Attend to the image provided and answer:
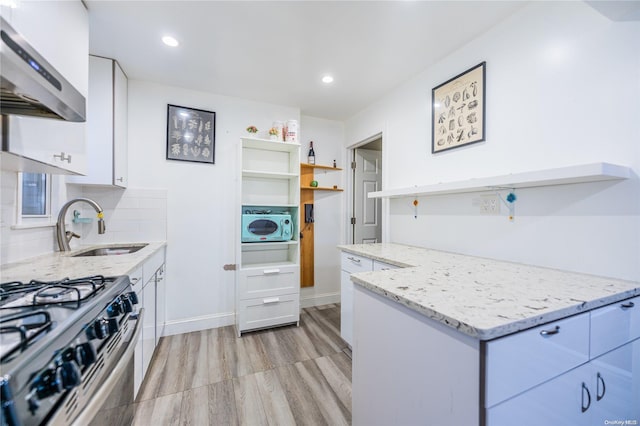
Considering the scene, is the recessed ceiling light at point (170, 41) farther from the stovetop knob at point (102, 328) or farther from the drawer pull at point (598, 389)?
the drawer pull at point (598, 389)

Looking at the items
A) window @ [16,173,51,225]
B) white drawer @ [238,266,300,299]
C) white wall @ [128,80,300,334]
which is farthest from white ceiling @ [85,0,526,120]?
white drawer @ [238,266,300,299]

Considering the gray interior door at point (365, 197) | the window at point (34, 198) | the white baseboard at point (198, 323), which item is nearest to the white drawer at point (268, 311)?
the white baseboard at point (198, 323)

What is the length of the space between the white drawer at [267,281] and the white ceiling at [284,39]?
1.88 metres

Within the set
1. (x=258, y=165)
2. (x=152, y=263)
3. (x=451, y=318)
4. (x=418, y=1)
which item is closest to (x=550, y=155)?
(x=418, y=1)

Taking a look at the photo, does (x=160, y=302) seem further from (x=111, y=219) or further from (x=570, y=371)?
(x=570, y=371)

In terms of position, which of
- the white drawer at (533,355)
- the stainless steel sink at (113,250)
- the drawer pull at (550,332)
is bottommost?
the white drawer at (533,355)

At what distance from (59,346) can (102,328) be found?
0.18 m

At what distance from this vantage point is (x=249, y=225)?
2582 millimetres

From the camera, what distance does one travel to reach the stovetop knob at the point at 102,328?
77 centimetres

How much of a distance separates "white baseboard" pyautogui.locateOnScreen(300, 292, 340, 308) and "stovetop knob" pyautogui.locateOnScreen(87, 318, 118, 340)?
254cm

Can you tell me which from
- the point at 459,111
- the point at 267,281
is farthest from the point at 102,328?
the point at 459,111

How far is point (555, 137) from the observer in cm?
143

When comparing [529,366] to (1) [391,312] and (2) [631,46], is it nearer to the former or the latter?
(1) [391,312]

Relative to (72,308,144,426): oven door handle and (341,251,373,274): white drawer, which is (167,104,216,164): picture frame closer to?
(341,251,373,274): white drawer
